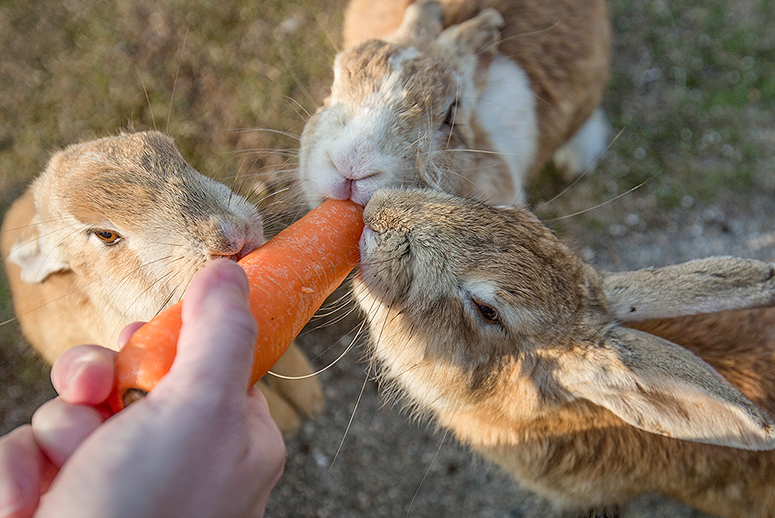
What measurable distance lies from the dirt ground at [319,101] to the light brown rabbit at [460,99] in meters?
0.58

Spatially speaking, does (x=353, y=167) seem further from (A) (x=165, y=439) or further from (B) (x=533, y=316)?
(A) (x=165, y=439)

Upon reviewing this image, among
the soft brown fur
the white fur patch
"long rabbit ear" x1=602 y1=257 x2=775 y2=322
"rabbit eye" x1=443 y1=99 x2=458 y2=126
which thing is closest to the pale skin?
"long rabbit ear" x1=602 y1=257 x2=775 y2=322

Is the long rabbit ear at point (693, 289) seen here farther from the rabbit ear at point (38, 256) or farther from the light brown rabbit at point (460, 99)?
the rabbit ear at point (38, 256)

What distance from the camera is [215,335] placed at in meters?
1.27

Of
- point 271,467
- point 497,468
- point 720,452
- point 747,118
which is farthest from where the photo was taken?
point 747,118

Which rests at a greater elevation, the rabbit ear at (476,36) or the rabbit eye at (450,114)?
the rabbit ear at (476,36)

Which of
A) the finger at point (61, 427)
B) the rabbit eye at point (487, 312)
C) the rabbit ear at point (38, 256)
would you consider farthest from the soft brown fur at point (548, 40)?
the finger at point (61, 427)

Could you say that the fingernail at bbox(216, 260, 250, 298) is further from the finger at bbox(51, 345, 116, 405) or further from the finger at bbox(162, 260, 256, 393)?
the finger at bbox(51, 345, 116, 405)

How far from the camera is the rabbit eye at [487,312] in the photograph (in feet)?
6.12

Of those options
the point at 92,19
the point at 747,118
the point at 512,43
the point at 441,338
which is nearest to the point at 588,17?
the point at 512,43

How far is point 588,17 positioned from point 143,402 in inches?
164

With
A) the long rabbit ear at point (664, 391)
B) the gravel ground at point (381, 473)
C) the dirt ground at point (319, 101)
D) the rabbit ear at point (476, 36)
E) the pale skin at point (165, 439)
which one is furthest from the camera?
the dirt ground at point (319, 101)

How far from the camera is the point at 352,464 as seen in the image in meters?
3.48

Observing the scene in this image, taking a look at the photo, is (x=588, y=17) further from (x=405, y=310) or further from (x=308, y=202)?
(x=405, y=310)
